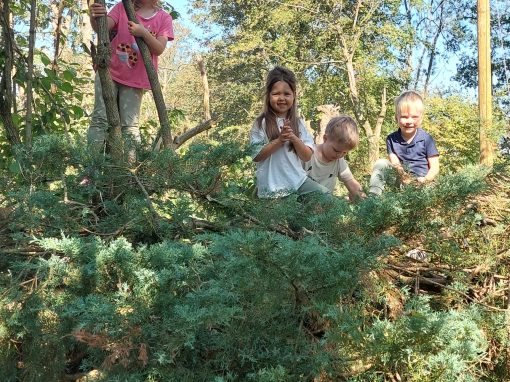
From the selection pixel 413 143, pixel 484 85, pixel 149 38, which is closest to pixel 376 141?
pixel 484 85

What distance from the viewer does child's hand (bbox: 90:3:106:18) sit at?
276cm

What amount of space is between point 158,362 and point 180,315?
0.17 metres

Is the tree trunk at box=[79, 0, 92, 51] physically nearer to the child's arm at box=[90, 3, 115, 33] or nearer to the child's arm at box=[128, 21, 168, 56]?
the child's arm at box=[128, 21, 168, 56]

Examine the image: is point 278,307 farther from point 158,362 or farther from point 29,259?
point 29,259

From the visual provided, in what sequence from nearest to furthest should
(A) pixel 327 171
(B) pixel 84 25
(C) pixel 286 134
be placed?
(C) pixel 286 134, (A) pixel 327 171, (B) pixel 84 25

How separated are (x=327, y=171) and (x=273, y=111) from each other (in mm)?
509

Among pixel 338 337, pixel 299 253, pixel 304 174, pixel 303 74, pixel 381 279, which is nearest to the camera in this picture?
pixel 299 253

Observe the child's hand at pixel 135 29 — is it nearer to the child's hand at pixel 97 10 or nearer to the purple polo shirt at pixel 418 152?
the child's hand at pixel 97 10

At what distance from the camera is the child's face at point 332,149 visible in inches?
142

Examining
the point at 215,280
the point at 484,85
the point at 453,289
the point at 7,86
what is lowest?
the point at 453,289

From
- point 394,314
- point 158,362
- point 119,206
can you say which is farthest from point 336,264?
point 119,206

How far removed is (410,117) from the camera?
3672mm

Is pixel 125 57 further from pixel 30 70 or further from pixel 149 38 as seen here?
pixel 30 70

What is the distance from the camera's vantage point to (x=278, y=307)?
1696 millimetres
